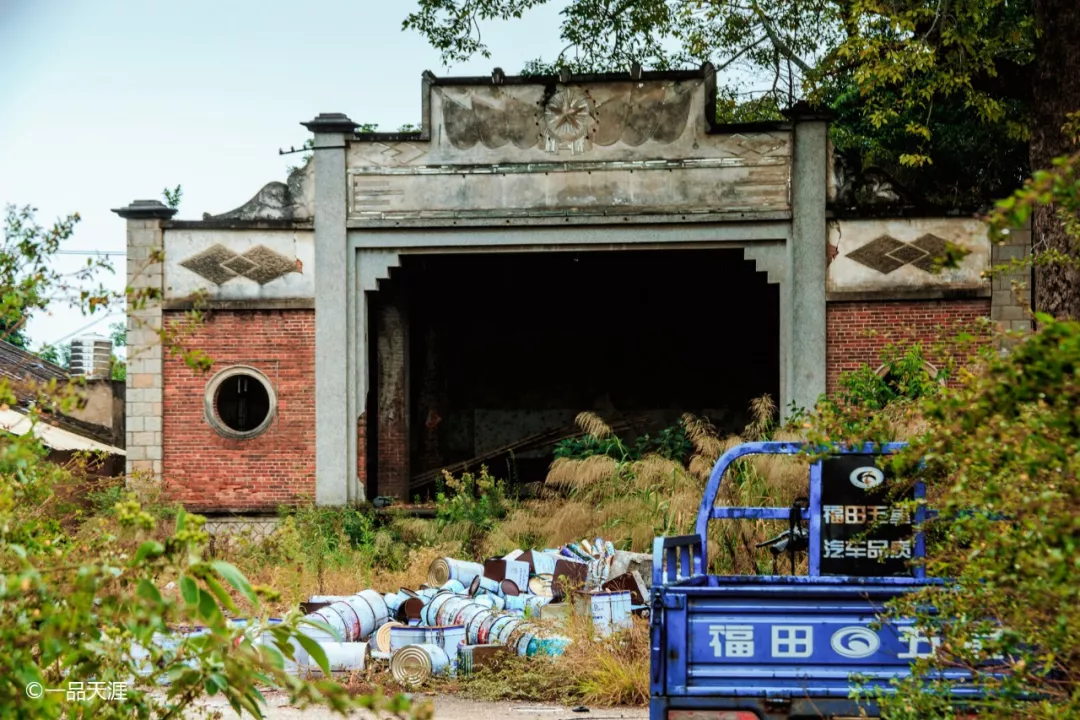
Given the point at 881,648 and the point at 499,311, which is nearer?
the point at 881,648

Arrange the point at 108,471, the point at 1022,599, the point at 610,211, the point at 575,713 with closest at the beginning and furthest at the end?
the point at 1022,599
the point at 575,713
the point at 610,211
the point at 108,471

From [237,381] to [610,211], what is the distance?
6.09 m

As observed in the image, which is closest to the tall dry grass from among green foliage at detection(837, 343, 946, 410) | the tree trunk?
green foliage at detection(837, 343, 946, 410)

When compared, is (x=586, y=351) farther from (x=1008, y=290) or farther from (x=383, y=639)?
(x=383, y=639)

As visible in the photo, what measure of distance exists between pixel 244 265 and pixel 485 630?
859 centimetres

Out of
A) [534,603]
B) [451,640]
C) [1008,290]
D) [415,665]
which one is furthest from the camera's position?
[1008,290]

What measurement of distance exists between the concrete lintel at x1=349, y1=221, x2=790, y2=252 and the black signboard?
32.6 feet

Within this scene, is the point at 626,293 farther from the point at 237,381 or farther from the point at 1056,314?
the point at 1056,314

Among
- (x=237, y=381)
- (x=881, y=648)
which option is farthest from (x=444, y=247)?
(x=881, y=648)

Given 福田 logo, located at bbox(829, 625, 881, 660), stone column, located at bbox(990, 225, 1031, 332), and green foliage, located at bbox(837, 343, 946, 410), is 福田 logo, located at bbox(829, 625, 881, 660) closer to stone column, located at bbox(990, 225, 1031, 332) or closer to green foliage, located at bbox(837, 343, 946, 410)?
green foliage, located at bbox(837, 343, 946, 410)

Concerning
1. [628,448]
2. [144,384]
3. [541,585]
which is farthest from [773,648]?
[144,384]

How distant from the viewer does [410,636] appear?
1094 centimetres

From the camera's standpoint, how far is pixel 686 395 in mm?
24641

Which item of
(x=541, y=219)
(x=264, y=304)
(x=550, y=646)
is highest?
(x=541, y=219)
